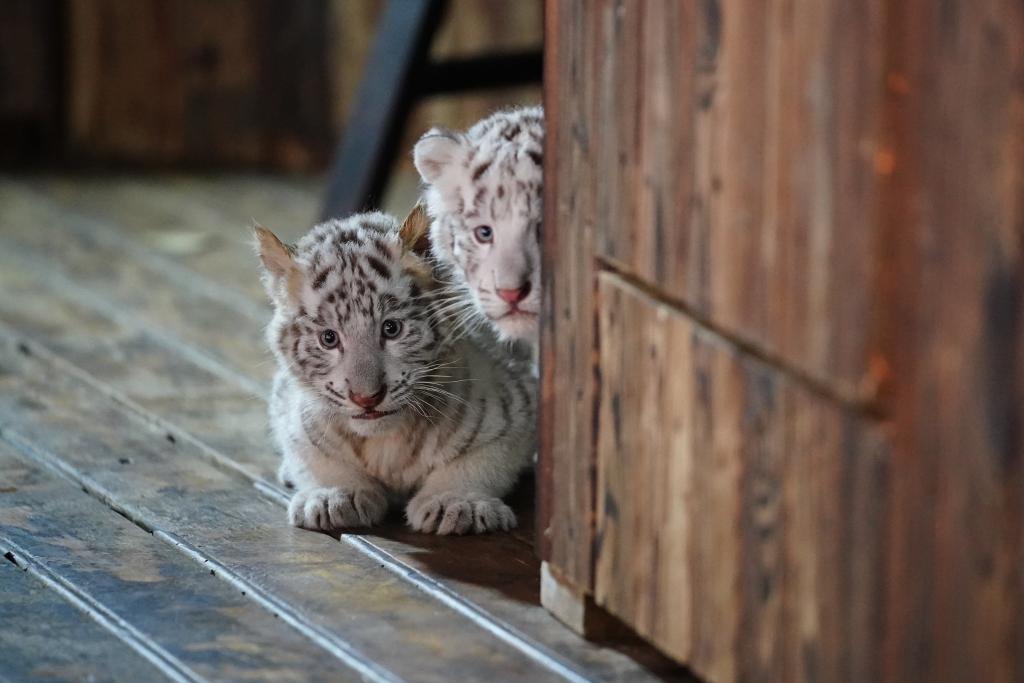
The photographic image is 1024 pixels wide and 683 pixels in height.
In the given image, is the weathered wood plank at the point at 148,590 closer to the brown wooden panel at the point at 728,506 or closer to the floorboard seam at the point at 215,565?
the floorboard seam at the point at 215,565

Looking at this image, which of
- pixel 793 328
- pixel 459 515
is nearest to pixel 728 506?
pixel 793 328

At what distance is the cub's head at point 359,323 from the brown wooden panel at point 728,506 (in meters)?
0.72

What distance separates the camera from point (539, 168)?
3283mm

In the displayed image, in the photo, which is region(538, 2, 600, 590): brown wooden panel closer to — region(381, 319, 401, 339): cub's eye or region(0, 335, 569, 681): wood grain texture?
region(0, 335, 569, 681): wood grain texture

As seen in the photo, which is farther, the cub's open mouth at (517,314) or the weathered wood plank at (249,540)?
the cub's open mouth at (517,314)

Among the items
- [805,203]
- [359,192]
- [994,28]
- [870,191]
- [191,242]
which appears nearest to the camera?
[994,28]

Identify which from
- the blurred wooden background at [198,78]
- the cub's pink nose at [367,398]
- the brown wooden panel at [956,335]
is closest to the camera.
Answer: the brown wooden panel at [956,335]

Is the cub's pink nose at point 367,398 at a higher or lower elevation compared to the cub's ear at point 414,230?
lower

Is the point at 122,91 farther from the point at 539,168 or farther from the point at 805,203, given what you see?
the point at 805,203

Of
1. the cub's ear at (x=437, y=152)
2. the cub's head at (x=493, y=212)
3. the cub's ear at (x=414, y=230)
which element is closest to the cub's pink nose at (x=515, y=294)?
the cub's head at (x=493, y=212)

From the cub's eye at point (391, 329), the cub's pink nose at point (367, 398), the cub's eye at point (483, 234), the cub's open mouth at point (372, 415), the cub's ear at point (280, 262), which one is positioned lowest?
the cub's open mouth at point (372, 415)

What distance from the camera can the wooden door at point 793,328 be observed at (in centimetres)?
181

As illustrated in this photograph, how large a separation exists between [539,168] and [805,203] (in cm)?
128

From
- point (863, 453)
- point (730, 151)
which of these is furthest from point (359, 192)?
point (863, 453)
